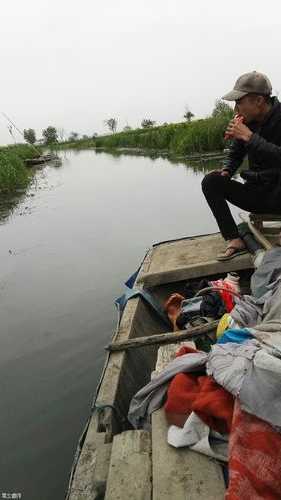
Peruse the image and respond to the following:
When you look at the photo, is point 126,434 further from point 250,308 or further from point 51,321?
point 51,321

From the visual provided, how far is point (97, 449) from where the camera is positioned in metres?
1.63

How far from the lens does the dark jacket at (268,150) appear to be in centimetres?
279

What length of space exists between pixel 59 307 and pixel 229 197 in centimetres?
246

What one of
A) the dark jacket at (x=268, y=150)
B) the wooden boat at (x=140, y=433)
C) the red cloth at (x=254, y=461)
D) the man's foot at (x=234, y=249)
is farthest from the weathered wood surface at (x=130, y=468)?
the dark jacket at (x=268, y=150)

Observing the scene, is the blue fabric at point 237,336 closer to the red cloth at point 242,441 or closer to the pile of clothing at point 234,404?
the pile of clothing at point 234,404

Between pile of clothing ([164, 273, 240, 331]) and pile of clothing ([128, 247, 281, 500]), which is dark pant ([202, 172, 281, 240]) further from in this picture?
pile of clothing ([128, 247, 281, 500])

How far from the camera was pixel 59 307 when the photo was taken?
4.78m

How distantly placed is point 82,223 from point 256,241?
639 centimetres

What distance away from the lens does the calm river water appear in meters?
2.74

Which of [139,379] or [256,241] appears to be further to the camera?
[256,241]

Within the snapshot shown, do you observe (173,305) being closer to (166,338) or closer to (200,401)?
(166,338)

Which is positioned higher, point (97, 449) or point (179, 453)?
point (179, 453)

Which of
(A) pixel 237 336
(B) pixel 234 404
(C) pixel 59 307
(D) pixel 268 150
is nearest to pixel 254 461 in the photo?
(B) pixel 234 404

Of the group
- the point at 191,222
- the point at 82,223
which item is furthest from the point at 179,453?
the point at 82,223
